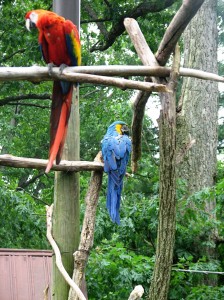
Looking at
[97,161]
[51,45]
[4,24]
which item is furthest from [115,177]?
[4,24]

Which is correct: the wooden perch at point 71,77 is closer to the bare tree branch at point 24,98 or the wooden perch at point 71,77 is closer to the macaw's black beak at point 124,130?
the macaw's black beak at point 124,130

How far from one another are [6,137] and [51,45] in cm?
695

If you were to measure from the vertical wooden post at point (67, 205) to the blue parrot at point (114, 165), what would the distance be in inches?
8.0

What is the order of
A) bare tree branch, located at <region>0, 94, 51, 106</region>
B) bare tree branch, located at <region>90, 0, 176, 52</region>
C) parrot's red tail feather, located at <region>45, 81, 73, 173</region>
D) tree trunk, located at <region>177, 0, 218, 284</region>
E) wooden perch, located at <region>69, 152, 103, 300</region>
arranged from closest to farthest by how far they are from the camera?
parrot's red tail feather, located at <region>45, 81, 73, 173</region>, wooden perch, located at <region>69, 152, 103, 300</region>, tree trunk, located at <region>177, 0, 218, 284</region>, bare tree branch, located at <region>90, 0, 176, 52</region>, bare tree branch, located at <region>0, 94, 51, 106</region>

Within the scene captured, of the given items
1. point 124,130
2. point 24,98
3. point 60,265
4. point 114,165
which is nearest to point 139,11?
point 24,98

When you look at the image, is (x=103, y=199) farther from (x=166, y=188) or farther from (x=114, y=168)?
(x=166, y=188)

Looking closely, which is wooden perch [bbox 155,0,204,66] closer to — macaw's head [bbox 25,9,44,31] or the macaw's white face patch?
macaw's head [bbox 25,9,44,31]

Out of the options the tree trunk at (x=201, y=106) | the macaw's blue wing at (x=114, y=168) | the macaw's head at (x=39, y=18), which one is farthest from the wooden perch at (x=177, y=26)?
the tree trunk at (x=201, y=106)

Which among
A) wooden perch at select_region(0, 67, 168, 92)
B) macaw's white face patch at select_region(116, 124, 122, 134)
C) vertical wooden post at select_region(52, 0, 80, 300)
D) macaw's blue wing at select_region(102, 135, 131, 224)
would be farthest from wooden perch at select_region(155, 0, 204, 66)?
macaw's white face patch at select_region(116, 124, 122, 134)

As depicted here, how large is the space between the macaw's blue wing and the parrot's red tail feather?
2.17 ft

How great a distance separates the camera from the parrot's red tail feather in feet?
9.45

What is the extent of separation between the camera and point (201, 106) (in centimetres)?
586

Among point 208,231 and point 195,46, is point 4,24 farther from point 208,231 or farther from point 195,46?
point 208,231

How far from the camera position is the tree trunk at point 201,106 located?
5.57 m
